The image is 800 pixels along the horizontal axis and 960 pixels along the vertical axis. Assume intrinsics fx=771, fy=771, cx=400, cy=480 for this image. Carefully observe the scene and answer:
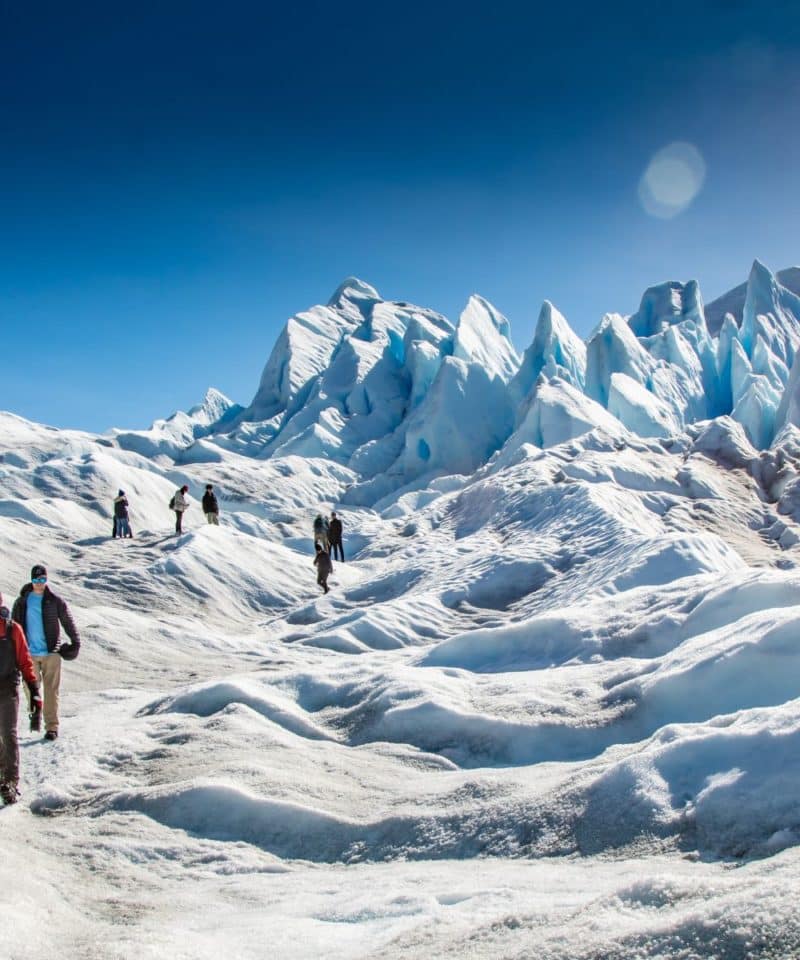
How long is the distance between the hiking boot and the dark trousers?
0.03 m

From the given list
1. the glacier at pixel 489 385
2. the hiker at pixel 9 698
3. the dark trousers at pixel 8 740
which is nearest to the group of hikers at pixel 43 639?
the hiker at pixel 9 698

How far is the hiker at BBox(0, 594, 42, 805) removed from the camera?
5184 mm

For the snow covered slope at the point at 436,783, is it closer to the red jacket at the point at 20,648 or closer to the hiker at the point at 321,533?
the red jacket at the point at 20,648

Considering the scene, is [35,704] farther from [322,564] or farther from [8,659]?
[322,564]

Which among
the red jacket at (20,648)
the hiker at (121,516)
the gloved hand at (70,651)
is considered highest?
the hiker at (121,516)

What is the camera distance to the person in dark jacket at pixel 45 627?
20.6 feet

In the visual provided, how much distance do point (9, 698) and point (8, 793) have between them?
62 cm

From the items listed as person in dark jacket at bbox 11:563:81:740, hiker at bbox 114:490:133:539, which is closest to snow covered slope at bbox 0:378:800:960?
person in dark jacket at bbox 11:563:81:740

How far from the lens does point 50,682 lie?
646 cm

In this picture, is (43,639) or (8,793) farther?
(43,639)

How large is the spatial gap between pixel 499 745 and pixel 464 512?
57.7 ft

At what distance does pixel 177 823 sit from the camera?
4.91m

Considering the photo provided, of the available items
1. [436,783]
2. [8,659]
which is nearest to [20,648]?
[8,659]

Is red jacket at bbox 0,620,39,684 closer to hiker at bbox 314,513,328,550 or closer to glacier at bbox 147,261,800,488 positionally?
hiker at bbox 314,513,328,550
